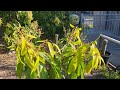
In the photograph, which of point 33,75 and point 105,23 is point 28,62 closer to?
point 33,75

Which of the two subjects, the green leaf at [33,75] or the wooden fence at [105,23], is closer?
the green leaf at [33,75]

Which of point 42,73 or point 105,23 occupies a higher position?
point 42,73

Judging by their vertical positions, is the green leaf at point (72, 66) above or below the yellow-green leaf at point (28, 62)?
below

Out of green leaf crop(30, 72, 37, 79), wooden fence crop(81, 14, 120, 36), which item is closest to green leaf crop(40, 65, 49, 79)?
green leaf crop(30, 72, 37, 79)

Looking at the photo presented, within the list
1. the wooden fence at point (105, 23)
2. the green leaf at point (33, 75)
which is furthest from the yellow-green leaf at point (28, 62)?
the wooden fence at point (105, 23)

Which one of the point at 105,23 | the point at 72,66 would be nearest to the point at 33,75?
the point at 72,66

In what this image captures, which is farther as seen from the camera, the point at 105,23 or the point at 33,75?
the point at 105,23

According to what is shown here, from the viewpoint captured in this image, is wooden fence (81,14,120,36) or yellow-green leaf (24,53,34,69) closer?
yellow-green leaf (24,53,34,69)

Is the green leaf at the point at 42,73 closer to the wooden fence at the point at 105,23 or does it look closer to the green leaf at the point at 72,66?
the green leaf at the point at 72,66

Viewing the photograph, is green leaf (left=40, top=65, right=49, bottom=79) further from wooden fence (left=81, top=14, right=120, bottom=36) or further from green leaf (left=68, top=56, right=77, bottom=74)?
wooden fence (left=81, top=14, right=120, bottom=36)

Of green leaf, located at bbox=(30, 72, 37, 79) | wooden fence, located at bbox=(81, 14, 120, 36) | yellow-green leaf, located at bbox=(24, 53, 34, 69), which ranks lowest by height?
wooden fence, located at bbox=(81, 14, 120, 36)
